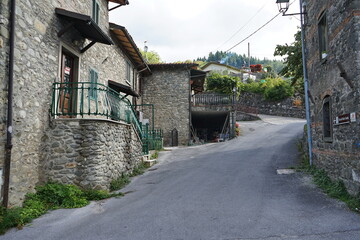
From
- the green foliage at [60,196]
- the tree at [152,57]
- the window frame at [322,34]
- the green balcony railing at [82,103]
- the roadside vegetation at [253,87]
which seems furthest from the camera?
the tree at [152,57]

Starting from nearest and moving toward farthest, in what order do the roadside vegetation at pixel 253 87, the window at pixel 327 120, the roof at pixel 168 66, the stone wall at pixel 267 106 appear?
the window at pixel 327 120 → the roof at pixel 168 66 → the roadside vegetation at pixel 253 87 → the stone wall at pixel 267 106

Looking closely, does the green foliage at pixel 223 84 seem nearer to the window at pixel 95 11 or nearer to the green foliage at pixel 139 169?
the green foliage at pixel 139 169

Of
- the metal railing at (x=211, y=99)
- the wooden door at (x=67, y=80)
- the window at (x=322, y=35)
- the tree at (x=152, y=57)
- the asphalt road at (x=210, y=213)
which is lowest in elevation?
the asphalt road at (x=210, y=213)

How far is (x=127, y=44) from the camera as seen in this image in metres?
13.2

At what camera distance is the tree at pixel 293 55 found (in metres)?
11.8

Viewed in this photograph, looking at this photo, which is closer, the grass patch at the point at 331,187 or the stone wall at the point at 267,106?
the grass patch at the point at 331,187

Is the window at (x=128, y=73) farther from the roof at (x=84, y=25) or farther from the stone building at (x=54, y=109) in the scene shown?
the roof at (x=84, y=25)

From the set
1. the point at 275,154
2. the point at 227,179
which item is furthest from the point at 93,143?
the point at 275,154

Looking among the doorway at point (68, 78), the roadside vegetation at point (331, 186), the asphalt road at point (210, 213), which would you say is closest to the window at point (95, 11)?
the doorway at point (68, 78)

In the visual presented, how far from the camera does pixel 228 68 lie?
50562 mm

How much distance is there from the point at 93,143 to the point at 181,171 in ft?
13.0

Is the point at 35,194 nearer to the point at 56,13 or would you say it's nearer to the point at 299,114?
the point at 56,13

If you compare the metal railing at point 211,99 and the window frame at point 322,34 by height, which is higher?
the window frame at point 322,34

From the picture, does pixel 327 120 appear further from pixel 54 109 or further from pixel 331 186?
pixel 54 109
